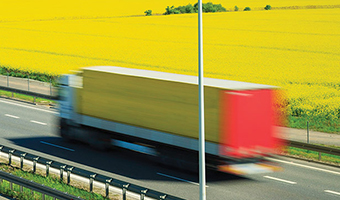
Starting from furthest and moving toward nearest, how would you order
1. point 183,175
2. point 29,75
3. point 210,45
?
point 210,45 < point 29,75 < point 183,175

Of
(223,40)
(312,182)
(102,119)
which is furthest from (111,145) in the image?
→ (223,40)

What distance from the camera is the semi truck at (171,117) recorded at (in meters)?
15.7

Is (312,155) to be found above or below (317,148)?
below

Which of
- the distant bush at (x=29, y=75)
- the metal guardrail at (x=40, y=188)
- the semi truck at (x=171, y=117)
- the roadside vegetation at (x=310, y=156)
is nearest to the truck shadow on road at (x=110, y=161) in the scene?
the semi truck at (x=171, y=117)

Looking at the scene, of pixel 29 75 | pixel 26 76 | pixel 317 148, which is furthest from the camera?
pixel 29 75

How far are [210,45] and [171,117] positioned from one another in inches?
1513

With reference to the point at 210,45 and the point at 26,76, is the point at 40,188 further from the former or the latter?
the point at 210,45

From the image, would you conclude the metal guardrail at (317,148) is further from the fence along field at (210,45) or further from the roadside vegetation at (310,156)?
the fence along field at (210,45)

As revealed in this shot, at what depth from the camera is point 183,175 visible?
699 inches

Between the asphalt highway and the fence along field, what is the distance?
8.29 m

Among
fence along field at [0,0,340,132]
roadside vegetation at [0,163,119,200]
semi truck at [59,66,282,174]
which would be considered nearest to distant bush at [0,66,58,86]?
fence along field at [0,0,340,132]

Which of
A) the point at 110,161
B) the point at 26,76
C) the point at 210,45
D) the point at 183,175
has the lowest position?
the point at 183,175

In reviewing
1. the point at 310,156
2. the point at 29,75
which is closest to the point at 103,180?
the point at 310,156

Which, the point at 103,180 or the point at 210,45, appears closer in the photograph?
the point at 103,180
